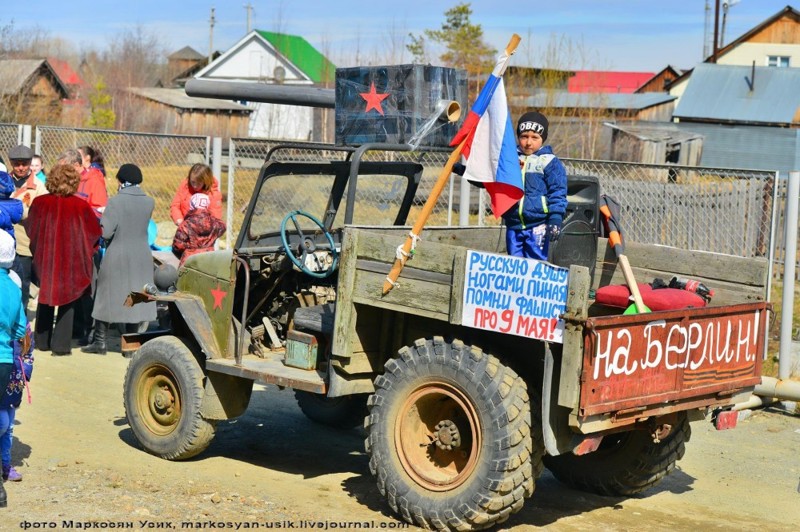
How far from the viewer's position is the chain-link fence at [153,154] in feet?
47.5

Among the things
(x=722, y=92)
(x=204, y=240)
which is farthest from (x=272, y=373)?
(x=722, y=92)

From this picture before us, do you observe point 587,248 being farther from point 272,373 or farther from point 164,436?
point 164,436

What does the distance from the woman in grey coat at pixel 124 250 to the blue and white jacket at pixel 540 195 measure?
4.49m

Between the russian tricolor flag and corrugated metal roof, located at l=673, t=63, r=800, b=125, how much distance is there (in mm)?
38762

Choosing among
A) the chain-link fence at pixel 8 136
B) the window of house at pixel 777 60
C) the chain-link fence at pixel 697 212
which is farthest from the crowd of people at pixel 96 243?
the window of house at pixel 777 60

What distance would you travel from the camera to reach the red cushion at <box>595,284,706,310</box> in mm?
5852

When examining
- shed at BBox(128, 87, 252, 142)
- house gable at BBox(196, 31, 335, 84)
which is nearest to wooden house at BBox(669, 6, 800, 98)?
house gable at BBox(196, 31, 335, 84)

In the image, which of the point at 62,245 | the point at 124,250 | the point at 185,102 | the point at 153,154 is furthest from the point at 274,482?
the point at 185,102

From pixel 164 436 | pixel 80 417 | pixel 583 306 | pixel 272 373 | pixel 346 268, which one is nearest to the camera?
pixel 583 306

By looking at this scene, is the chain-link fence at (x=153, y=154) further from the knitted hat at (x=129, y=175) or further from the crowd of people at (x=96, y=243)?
the knitted hat at (x=129, y=175)

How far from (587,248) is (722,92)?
40.0 meters

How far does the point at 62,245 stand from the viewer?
9.66 metres

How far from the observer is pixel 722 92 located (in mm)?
44438

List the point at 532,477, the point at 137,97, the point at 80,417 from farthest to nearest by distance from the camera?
the point at 137,97, the point at 80,417, the point at 532,477
